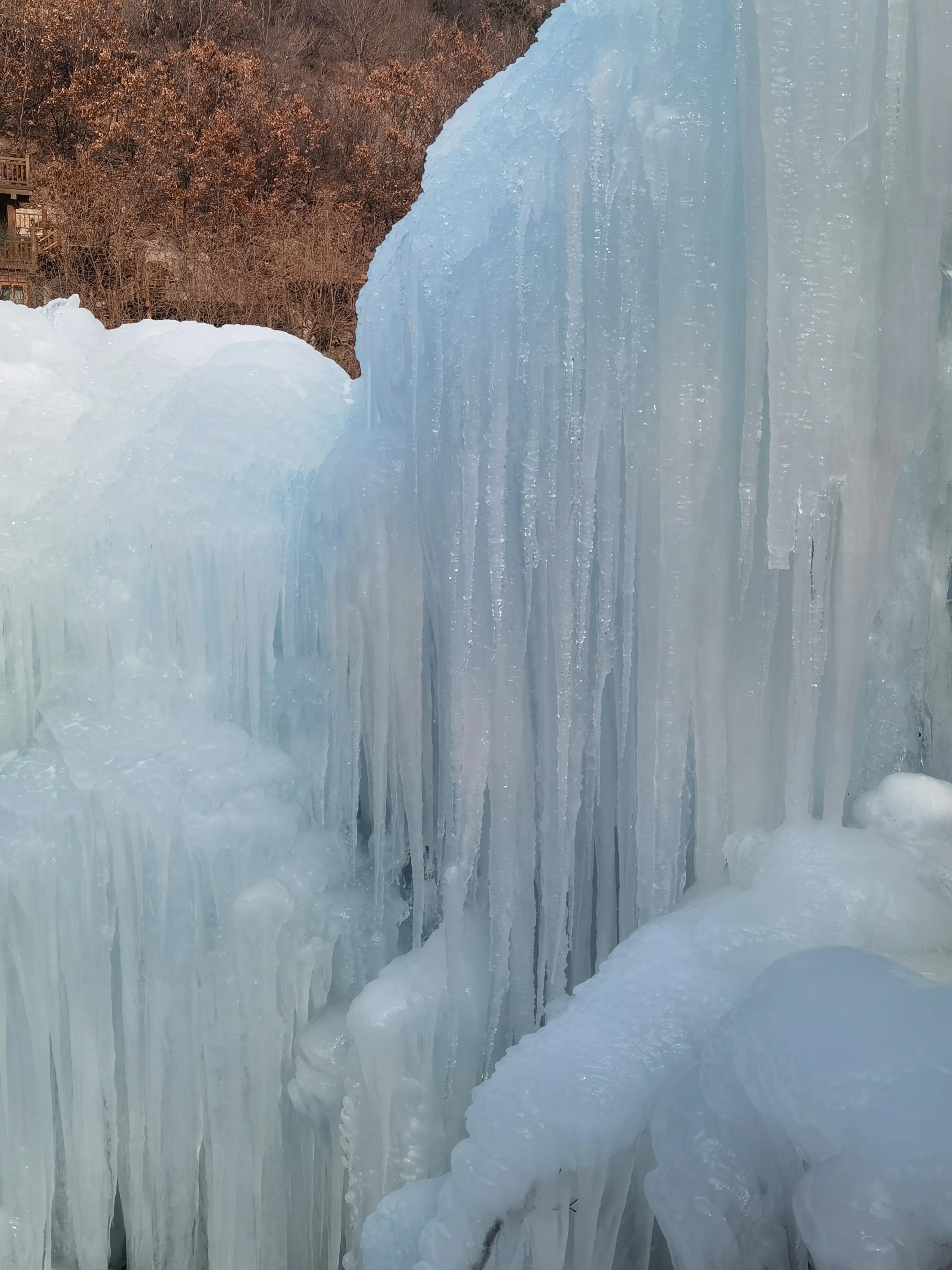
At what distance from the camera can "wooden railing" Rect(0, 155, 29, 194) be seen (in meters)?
11.3

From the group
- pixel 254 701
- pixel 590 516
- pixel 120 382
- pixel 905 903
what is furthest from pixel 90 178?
Answer: pixel 905 903

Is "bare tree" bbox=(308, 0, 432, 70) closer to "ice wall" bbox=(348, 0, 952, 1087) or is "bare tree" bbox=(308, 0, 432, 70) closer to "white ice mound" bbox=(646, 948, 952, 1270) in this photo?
"ice wall" bbox=(348, 0, 952, 1087)

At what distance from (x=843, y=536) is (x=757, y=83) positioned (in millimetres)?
866

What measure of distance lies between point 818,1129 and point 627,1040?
56 centimetres

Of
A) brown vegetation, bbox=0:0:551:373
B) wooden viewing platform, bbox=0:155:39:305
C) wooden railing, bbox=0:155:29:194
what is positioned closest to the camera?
wooden viewing platform, bbox=0:155:39:305

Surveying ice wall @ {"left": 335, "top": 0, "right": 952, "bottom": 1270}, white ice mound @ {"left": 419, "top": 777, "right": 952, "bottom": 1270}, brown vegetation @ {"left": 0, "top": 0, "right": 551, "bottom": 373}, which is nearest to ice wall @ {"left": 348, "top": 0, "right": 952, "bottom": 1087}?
ice wall @ {"left": 335, "top": 0, "right": 952, "bottom": 1270}

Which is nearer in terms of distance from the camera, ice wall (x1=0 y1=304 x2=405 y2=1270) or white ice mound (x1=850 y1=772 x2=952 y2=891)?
white ice mound (x1=850 y1=772 x2=952 y2=891)

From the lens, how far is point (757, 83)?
2.22 m

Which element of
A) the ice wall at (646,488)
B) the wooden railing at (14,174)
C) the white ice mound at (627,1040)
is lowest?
the white ice mound at (627,1040)

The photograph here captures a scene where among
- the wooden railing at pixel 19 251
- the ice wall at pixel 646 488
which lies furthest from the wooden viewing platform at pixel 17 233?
the ice wall at pixel 646 488

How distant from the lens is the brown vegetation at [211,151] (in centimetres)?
1149

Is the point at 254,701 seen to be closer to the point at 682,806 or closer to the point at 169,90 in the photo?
Result: the point at 682,806

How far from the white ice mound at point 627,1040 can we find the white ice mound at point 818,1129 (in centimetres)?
18

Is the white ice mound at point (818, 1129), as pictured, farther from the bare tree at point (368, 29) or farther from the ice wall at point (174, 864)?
the bare tree at point (368, 29)
